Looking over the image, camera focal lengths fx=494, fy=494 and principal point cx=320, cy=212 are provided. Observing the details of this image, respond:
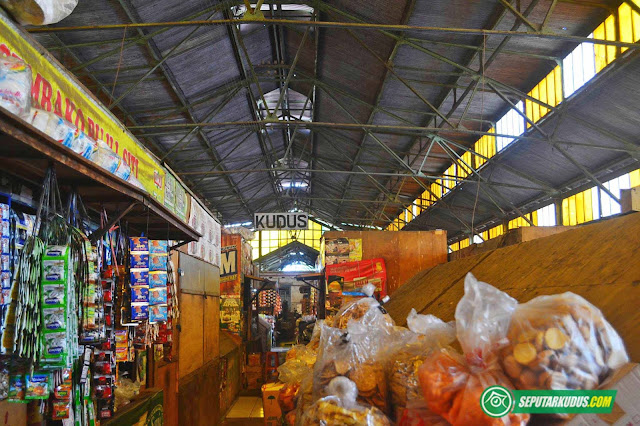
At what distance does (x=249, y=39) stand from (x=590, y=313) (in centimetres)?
1091

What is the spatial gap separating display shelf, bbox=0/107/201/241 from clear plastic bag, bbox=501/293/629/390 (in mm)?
2056

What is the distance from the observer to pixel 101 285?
3465 mm

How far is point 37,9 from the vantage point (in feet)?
9.82

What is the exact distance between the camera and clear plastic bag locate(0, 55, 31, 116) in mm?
2348

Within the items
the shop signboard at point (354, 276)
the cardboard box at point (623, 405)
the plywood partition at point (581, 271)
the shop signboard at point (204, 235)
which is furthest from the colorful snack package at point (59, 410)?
the shop signboard at point (354, 276)

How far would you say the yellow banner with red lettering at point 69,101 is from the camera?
9.19 ft

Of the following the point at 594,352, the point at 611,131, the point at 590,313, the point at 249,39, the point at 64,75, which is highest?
the point at 249,39

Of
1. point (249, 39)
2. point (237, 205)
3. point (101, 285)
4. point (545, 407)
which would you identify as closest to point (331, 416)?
point (545, 407)

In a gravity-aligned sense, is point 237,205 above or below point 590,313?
above

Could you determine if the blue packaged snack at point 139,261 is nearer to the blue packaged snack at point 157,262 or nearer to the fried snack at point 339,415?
the blue packaged snack at point 157,262

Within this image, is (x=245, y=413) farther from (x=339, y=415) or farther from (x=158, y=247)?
(x=339, y=415)

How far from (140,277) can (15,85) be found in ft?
6.46

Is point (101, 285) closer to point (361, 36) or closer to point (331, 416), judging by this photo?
point (331, 416)

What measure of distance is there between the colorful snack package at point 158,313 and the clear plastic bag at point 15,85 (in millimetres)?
2168
